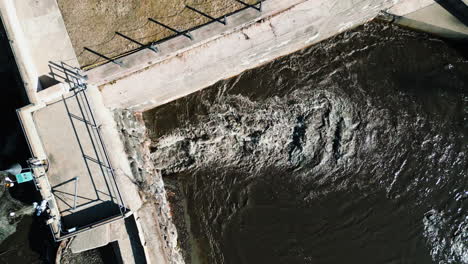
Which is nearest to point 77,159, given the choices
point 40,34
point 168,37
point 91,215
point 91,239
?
point 91,215

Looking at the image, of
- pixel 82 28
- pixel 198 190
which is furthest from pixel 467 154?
pixel 82 28

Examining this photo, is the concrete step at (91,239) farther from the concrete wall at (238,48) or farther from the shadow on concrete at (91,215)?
the concrete wall at (238,48)

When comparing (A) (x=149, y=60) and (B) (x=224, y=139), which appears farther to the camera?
(B) (x=224, y=139)

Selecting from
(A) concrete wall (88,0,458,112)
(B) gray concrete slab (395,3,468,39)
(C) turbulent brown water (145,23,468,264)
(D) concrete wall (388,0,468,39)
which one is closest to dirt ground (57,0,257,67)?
(A) concrete wall (88,0,458,112)

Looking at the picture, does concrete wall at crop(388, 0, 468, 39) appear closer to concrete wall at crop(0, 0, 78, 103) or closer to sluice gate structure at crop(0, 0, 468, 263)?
sluice gate structure at crop(0, 0, 468, 263)

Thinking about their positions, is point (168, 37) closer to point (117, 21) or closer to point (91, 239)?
point (117, 21)

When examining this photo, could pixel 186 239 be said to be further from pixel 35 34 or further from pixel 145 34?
pixel 35 34

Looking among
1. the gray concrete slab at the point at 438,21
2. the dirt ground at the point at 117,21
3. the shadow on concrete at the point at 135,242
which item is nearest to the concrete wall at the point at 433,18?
the gray concrete slab at the point at 438,21
